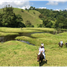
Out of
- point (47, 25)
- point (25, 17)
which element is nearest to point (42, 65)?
point (47, 25)

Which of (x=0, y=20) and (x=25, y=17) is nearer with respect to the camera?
(x=0, y=20)

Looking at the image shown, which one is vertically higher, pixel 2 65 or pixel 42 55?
pixel 42 55

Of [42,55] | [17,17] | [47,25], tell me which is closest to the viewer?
[42,55]

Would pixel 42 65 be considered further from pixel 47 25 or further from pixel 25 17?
pixel 25 17

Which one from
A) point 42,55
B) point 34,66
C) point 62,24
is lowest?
point 34,66

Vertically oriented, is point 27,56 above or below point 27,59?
below

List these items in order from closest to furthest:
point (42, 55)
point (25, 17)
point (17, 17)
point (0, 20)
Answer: point (42, 55) < point (0, 20) < point (17, 17) < point (25, 17)

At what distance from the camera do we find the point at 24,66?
1130cm

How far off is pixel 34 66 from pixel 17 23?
385 feet

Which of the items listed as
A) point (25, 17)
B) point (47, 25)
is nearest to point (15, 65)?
point (47, 25)

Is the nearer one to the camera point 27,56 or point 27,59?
point 27,59

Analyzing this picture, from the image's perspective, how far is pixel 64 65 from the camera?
1141 cm

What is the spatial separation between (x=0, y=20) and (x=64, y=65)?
10956cm

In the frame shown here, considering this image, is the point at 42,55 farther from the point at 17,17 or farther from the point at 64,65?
the point at 17,17
